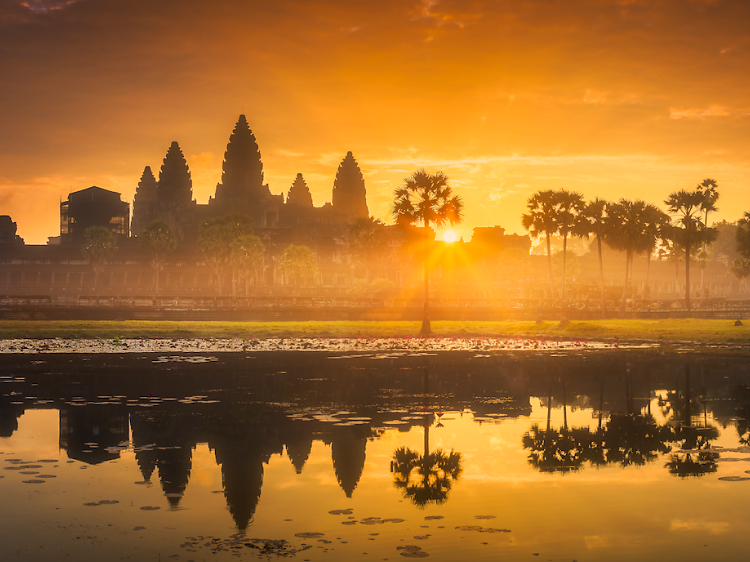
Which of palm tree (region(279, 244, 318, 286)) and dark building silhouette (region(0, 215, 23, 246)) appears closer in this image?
palm tree (region(279, 244, 318, 286))

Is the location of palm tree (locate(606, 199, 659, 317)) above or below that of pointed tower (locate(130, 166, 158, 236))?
below

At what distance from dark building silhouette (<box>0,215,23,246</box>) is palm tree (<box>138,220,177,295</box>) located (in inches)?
1784

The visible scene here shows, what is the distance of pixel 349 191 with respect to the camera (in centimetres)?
15125

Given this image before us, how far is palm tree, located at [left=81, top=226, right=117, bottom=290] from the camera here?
359ft

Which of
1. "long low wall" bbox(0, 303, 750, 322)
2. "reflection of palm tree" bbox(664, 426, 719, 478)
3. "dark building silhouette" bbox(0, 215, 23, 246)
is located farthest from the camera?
"dark building silhouette" bbox(0, 215, 23, 246)

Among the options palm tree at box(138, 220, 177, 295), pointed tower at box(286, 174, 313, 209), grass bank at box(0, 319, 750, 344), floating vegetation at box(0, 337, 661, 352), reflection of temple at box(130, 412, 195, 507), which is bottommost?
reflection of temple at box(130, 412, 195, 507)

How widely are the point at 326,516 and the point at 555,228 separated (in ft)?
221

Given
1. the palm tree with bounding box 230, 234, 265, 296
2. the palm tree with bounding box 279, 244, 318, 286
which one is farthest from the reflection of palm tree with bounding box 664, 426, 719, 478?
the palm tree with bounding box 279, 244, 318, 286

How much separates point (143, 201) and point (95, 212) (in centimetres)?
1048

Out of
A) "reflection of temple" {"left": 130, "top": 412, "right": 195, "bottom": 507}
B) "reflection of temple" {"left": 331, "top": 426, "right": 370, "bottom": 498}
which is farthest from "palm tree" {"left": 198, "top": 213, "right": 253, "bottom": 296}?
"reflection of temple" {"left": 331, "top": 426, "right": 370, "bottom": 498}

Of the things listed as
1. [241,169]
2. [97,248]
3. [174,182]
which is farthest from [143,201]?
[97,248]

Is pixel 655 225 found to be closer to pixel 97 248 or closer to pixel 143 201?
pixel 97 248

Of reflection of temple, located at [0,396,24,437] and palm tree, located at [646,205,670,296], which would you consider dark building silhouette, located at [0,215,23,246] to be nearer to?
palm tree, located at [646,205,670,296]

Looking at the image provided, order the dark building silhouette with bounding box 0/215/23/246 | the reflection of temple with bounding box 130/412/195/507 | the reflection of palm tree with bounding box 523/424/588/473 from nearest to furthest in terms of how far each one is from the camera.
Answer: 1. the reflection of temple with bounding box 130/412/195/507
2. the reflection of palm tree with bounding box 523/424/588/473
3. the dark building silhouette with bounding box 0/215/23/246
